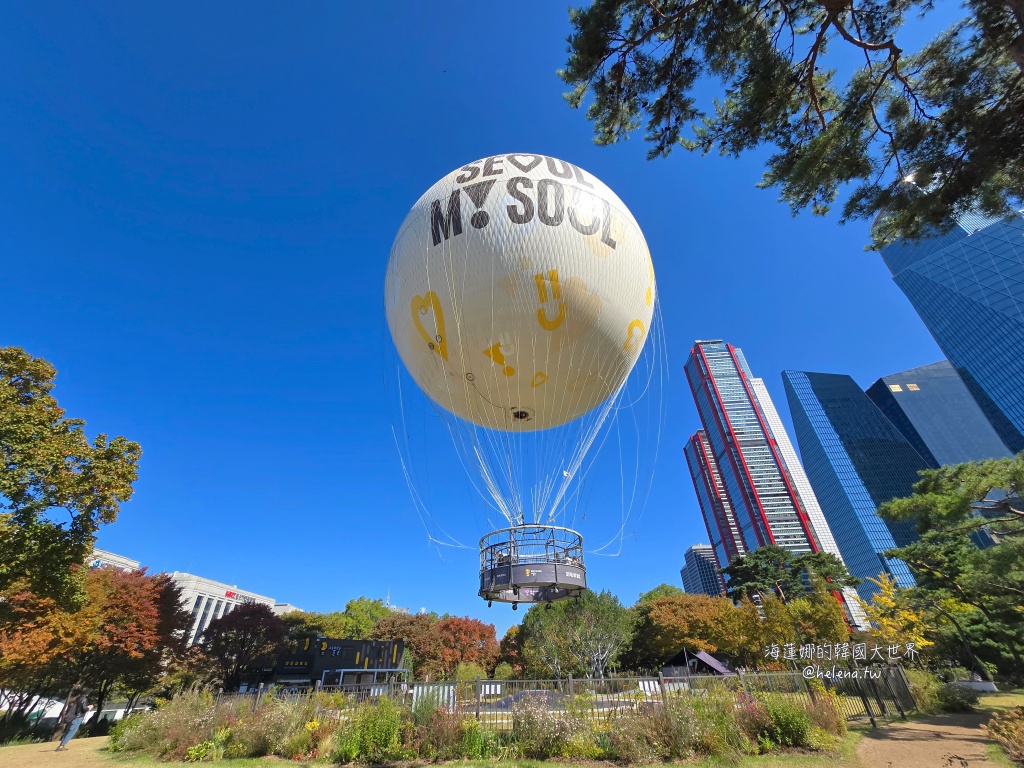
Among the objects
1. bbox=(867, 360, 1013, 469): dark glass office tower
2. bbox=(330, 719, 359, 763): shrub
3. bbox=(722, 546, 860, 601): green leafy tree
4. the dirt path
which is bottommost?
the dirt path

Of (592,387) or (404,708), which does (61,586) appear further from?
(592,387)

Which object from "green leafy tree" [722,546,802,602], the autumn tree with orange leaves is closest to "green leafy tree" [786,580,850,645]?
"green leafy tree" [722,546,802,602]

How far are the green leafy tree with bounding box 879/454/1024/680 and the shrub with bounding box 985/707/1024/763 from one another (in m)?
4.49

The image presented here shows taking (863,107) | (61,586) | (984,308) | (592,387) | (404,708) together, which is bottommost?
(404,708)

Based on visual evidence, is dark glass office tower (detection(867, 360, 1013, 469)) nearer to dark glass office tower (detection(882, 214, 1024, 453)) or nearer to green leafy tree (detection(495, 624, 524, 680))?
dark glass office tower (detection(882, 214, 1024, 453))

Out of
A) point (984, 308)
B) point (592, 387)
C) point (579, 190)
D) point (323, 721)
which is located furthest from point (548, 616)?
point (984, 308)

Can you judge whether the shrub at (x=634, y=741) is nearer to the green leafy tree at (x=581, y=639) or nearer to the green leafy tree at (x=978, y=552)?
the green leafy tree at (x=978, y=552)

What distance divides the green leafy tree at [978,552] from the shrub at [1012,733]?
4488 mm

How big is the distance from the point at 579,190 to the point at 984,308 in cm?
13556

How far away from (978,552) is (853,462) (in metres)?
147

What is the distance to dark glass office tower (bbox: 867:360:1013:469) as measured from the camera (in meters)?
140

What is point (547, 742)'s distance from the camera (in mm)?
8898

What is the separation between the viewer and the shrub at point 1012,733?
7355 millimetres

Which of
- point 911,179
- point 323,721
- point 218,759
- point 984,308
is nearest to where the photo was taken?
point 911,179
